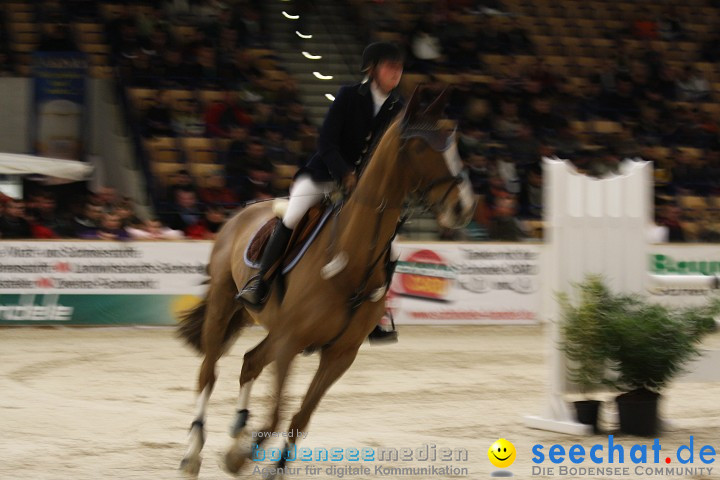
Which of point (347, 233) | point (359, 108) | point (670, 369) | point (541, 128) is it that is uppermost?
point (359, 108)

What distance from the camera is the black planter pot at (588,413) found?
24.8 feet

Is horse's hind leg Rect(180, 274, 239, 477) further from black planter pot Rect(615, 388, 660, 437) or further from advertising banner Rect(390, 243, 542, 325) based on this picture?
advertising banner Rect(390, 243, 542, 325)

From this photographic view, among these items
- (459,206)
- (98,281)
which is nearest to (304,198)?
(459,206)

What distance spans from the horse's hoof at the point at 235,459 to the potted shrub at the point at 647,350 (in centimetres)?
278

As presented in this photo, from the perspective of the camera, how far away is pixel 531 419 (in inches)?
308

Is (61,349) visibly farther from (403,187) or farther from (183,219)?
(403,187)

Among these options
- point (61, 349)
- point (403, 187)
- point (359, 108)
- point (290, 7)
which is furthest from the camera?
point (290, 7)

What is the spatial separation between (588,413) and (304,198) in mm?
2792

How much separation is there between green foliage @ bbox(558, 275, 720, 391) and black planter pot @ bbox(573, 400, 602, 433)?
13 centimetres

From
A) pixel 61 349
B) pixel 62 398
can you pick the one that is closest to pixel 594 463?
pixel 62 398

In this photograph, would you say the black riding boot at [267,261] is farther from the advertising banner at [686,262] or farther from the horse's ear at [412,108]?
the advertising banner at [686,262]

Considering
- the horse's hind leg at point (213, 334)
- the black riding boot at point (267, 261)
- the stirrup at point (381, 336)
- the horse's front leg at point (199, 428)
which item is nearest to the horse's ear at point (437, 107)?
the black riding boot at point (267, 261)

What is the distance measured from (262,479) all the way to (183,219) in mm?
9418

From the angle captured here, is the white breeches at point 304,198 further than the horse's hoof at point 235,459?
Yes
